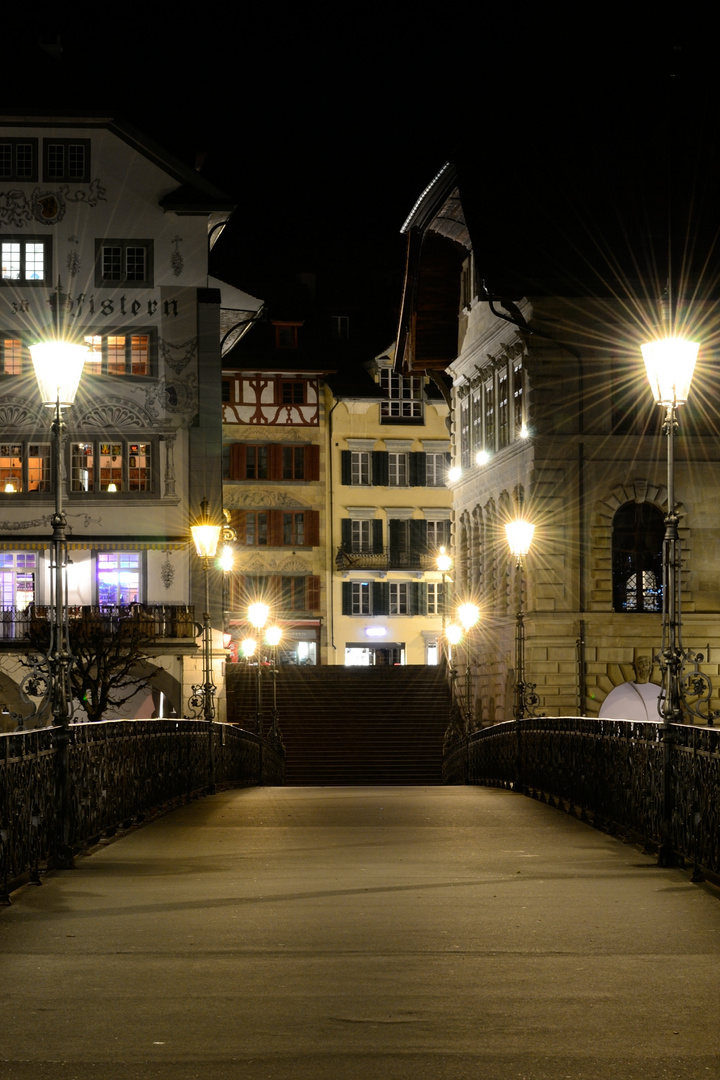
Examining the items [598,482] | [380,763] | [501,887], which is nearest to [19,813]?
[501,887]

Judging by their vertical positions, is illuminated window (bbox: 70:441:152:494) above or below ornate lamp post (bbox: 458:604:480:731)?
above

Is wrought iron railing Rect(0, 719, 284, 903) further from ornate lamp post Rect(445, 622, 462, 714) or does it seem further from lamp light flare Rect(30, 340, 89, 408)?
ornate lamp post Rect(445, 622, 462, 714)

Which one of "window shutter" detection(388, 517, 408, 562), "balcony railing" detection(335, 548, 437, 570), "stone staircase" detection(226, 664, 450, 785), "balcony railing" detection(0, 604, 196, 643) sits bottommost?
"stone staircase" detection(226, 664, 450, 785)

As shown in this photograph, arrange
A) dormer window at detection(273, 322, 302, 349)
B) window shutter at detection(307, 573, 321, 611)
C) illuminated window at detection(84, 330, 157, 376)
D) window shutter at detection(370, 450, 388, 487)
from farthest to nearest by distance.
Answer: window shutter at detection(370, 450, 388, 487) → dormer window at detection(273, 322, 302, 349) → window shutter at detection(307, 573, 321, 611) → illuminated window at detection(84, 330, 157, 376)

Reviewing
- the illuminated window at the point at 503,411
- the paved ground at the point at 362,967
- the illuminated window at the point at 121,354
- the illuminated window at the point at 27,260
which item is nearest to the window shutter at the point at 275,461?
the illuminated window at the point at 121,354

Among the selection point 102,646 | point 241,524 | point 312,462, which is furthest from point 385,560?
point 102,646

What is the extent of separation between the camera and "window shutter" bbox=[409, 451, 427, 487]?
72.9 m

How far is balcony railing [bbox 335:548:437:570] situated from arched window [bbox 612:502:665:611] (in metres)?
29.7

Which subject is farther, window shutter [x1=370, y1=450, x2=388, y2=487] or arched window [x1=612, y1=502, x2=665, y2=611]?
window shutter [x1=370, y1=450, x2=388, y2=487]

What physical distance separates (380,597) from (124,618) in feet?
82.0

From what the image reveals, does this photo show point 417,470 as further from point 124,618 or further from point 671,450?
point 671,450

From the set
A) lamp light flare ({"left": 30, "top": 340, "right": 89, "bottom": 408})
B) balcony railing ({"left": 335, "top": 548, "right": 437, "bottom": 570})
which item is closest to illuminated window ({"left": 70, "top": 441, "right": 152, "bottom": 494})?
balcony railing ({"left": 335, "top": 548, "right": 437, "bottom": 570})

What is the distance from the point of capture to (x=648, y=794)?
13992 millimetres

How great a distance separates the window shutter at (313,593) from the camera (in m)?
70.8
